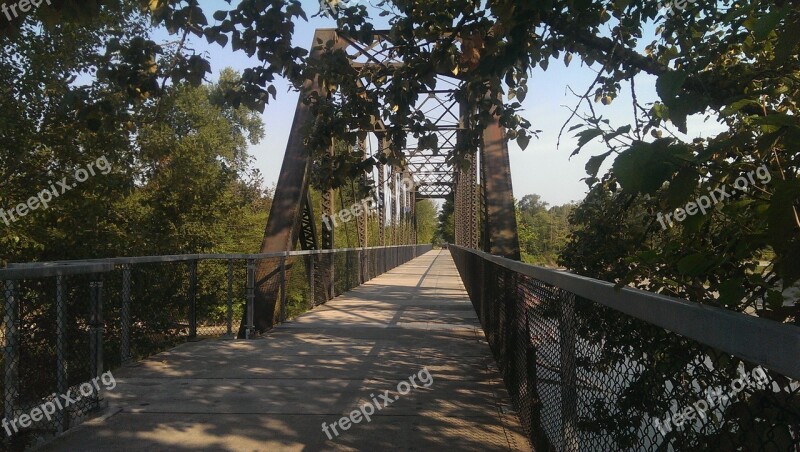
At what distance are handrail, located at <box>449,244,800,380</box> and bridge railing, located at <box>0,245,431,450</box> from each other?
3151mm

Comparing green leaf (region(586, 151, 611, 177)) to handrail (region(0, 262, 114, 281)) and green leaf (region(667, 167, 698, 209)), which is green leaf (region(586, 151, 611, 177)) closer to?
green leaf (region(667, 167, 698, 209))

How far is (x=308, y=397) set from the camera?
5.11 m

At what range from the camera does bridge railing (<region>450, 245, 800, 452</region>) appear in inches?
50.9

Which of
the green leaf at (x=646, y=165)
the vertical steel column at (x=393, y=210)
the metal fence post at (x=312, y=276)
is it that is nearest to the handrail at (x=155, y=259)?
the metal fence post at (x=312, y=276)

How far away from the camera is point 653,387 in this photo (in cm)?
193

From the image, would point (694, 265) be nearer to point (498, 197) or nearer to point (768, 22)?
point (768, 22)

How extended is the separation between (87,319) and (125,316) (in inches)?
54.9

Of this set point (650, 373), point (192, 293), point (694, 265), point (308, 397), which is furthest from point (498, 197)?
point (694, 265)

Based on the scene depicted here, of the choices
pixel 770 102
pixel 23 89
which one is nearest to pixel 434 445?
pixel 770 102

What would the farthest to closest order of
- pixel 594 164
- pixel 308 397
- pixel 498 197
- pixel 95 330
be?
pixel 498 197, pixel 308 397, pixel 95 330, pixel 594 164

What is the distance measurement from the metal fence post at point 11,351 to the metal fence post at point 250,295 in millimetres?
4552

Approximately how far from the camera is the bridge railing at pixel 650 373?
1.29 m

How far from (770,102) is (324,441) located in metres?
3.23

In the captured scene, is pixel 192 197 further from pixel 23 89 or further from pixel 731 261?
pixel 731 261
